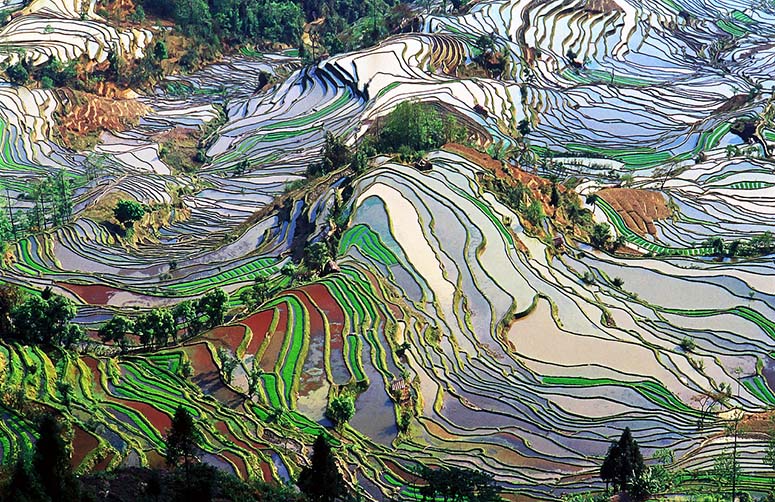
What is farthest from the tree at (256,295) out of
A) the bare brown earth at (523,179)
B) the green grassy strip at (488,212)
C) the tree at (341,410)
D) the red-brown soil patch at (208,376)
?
the bare brown earth at (523,179)

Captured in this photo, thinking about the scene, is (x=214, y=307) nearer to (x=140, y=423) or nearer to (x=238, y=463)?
(x=140, y=423)

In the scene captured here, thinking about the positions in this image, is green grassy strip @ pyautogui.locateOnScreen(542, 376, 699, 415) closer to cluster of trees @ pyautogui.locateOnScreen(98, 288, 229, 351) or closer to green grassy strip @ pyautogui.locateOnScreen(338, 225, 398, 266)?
green grassy strip @ pyautogui.locateOnScreen(338, 225, 398, 266)

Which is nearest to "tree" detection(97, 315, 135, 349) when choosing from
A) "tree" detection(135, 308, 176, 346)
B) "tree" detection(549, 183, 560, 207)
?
"tree" detection(135, 308, 176, 346)

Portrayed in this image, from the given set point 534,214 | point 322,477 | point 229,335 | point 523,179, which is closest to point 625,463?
point 322,477

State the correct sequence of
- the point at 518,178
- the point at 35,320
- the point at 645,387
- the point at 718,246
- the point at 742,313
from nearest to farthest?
the point at 35,320
the point at 645,387
the point at 742,313
the point at 718,246
the point at 518,178

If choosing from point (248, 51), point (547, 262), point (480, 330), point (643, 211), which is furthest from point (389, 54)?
point (480, 330)

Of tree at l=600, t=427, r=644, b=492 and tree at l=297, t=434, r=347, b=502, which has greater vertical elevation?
tree at l=297, t=434, r=347, b=502

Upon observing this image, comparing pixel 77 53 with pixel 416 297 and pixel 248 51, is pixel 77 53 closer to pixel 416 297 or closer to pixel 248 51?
pixel 248 51
